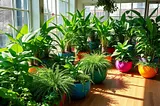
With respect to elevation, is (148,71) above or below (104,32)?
below

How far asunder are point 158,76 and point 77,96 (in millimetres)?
2061

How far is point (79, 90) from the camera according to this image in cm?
258

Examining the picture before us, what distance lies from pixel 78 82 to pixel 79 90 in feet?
0.37

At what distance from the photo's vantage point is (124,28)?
4.70m

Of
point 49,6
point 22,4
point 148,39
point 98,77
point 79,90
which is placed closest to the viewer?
point 79,90

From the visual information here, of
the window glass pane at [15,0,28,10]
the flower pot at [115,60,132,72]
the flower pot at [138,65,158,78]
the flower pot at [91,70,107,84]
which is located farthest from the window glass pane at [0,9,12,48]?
the flower pot at [138,65,158,78]

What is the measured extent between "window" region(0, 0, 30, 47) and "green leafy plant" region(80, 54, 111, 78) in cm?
140

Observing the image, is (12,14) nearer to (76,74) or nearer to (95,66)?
(76,74)

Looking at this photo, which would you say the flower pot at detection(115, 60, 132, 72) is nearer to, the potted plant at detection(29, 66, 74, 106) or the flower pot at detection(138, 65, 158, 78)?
the flower pot at detection(138, 65, 158, 78)

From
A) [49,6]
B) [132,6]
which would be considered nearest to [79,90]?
[49,6]

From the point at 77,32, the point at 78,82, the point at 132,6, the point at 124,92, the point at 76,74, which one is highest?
the point at 132,6

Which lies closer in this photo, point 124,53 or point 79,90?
point 79,90

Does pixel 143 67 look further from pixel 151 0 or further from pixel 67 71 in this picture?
pixel 151 0

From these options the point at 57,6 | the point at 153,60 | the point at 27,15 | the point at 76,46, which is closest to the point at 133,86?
the point at 153,60
